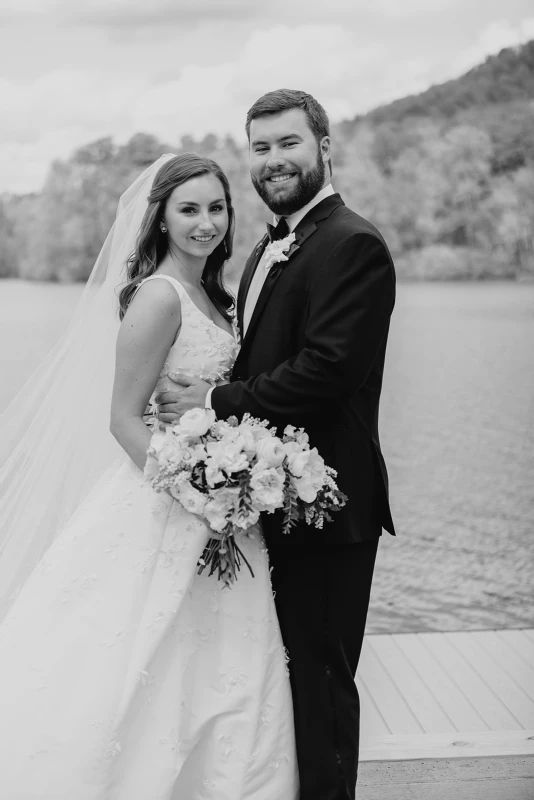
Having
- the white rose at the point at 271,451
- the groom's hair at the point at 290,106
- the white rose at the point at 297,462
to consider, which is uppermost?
the groom's hair at the point at 290,106

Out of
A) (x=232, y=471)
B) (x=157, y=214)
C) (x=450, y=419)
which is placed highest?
(x=157, y=214)

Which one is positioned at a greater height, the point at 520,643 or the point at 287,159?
the point at 287,159

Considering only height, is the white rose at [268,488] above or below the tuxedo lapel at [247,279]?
below

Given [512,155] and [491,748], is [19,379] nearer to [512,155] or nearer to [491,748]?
[512,155]

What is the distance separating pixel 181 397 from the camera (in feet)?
6.95

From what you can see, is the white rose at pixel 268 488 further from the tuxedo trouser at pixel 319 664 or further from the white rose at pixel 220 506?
the tuxedo trouser at pixel 319 664

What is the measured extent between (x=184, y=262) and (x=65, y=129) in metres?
5.13

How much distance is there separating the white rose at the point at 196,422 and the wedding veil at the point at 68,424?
1.92 feet

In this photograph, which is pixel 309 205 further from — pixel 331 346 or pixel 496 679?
pixel 496 679

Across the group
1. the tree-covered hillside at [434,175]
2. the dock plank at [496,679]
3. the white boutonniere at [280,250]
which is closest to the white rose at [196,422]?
the white boutonniere at [280,250]

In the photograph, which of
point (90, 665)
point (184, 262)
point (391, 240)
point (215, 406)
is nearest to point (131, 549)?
point (90, 665)

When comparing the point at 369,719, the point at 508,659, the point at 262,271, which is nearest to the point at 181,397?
the point at 262,271

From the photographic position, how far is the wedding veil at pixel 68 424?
8.05 ft

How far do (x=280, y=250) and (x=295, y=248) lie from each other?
41 millimetres
